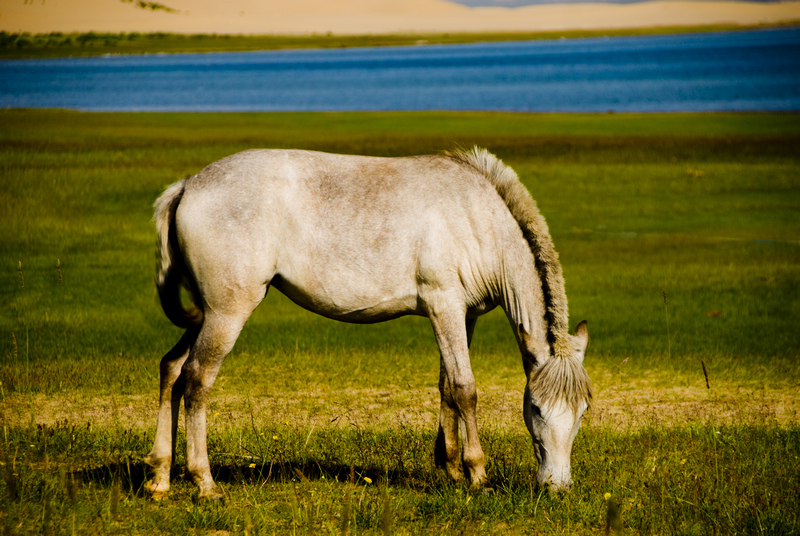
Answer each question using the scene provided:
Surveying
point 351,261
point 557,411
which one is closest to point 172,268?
point 351,261

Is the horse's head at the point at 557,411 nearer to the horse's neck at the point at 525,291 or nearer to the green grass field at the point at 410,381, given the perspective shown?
the green grass field at the point at 410,381

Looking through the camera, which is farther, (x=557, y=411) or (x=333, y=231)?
(x=333, y=231)

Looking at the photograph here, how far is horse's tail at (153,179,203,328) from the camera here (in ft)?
17.9

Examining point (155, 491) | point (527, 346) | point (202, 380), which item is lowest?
point (155, 491)

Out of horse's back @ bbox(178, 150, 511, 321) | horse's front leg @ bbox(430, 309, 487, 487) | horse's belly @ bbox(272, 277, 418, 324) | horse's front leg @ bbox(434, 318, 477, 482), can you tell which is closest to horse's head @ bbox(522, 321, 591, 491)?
horse's front leg @ bbox(430, 309, 487, 487)

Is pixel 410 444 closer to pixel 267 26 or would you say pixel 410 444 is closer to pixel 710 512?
pixel 710 512

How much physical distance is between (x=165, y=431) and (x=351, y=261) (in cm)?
178

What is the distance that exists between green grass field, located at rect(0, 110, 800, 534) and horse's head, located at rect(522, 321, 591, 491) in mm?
204

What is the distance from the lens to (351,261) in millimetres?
5379

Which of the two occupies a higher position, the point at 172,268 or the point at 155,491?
the point at 172,268

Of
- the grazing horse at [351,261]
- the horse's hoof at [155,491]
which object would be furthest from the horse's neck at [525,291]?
the horse's hoof at [155,491]

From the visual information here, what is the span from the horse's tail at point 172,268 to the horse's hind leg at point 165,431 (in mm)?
366

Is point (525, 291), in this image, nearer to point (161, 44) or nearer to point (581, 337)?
point (581, 337)

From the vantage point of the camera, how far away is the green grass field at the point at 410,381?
4969 mm
